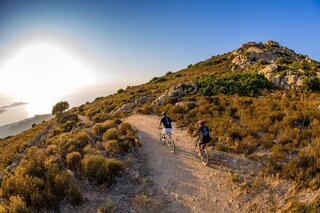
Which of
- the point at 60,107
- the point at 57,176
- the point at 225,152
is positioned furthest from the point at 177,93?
the point at 60,107

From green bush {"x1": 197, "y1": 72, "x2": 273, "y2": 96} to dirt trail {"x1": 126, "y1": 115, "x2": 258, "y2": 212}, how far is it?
36.7 ft

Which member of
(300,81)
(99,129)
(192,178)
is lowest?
(192,178)

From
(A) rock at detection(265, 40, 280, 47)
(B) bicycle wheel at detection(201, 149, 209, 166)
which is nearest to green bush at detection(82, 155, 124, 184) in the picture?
(B) bicycle wheel at detection(201, 149, 209, 166)

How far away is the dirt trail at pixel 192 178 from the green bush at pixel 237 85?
36.7 ft

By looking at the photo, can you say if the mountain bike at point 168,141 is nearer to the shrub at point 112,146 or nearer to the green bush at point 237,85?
the shrub at point 112,146

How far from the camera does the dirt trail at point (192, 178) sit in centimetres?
717

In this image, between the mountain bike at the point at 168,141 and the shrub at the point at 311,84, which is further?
the shrub at the point at 311,84

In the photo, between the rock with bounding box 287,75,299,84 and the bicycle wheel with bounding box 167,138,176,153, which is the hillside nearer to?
the bicycle wheel with bounding box 167,138,176,153

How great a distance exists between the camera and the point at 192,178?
341 inches

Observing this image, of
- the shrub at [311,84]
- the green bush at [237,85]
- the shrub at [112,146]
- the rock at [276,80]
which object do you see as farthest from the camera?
the rock at [276,80]

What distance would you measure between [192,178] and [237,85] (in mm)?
16448

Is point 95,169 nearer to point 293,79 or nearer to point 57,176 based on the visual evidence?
point 57,176

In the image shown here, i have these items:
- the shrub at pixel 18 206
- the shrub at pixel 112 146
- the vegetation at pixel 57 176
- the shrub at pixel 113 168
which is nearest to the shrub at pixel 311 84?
the vegetation at pixel 57 176

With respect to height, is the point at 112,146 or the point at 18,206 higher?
the point at 112,146
